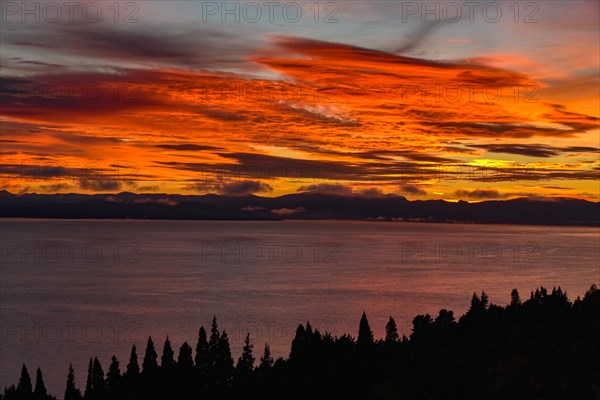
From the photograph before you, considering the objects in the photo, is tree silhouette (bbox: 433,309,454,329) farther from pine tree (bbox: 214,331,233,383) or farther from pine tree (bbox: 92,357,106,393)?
pine tree (bbox: 92,357,106,393)

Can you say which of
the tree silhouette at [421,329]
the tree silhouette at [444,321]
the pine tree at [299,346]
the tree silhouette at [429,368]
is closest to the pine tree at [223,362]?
the tree silhouette at [429,368]

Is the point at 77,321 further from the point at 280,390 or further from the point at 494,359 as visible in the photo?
the point at 494,359

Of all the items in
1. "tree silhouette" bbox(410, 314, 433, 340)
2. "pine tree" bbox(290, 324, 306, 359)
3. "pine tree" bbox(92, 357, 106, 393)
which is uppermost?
"tree silhouette" bbox(410, 314, 433, 340)

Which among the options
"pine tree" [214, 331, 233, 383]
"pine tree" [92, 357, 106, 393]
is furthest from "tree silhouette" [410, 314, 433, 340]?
"pine tree" [92, 357, 106, 393]

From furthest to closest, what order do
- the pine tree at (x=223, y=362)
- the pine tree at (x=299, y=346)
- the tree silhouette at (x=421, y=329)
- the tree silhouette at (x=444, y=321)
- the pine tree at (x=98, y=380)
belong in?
the tree silhouette at (x=444, y=321) < the tree silhouette at (x=421, y=329) < the pine tree at (x=223, y=362) < the pine tree at (x=98, y=380) < the pine tree at (x=299, y=346)

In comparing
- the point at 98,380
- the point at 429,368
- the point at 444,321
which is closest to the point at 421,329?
the point at 444,321

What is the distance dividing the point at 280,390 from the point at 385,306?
119431 mm

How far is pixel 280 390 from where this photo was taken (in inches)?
3152

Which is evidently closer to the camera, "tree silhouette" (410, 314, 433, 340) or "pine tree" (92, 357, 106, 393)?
"pine tree" (92, 357, 106, 393)

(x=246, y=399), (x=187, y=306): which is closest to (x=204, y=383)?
(x=246, y=399)

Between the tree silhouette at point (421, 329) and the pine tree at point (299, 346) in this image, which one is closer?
the pine tree at point (299, 346)

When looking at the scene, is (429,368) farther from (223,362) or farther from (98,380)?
(98,380)

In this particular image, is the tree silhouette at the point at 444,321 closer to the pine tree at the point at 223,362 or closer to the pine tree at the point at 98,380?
the pine tree at the point at 223,362

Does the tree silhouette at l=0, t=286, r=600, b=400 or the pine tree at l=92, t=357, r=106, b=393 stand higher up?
the tree silhouette at l=0, t=286, r=600, b=400
